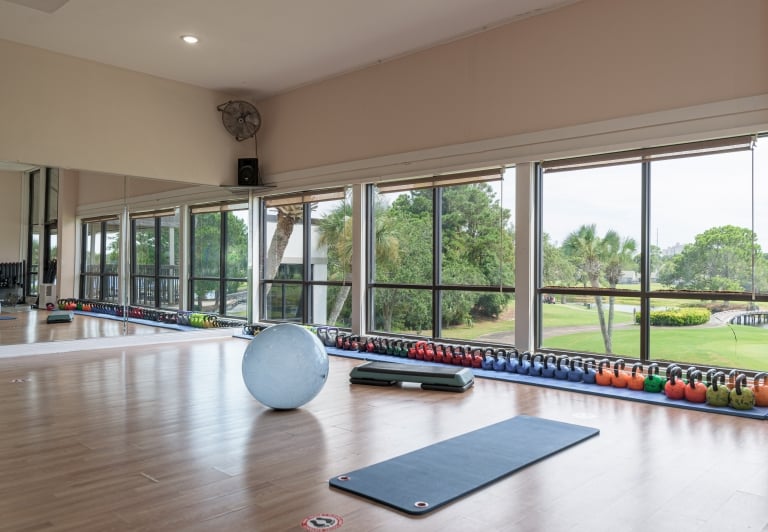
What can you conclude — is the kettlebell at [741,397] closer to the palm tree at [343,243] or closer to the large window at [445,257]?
the large window at [445,257]

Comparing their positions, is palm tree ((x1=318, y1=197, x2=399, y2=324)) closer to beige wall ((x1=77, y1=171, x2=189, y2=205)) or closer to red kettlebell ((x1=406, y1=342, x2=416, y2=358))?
red kettlebell ((x1=406, y1=342, x2=416, y2=358))

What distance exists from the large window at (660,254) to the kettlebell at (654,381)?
0.31 metres

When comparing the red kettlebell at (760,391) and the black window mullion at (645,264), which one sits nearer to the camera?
the red kettlebell at (760,391)

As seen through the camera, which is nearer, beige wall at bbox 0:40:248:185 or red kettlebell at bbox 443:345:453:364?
red kettlebell at bbox 443:345:453:364

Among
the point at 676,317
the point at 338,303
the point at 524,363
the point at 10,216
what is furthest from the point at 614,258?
the point at 10,216

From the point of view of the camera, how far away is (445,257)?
6762 millimetres

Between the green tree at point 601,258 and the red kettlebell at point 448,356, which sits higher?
the green tree at point 601,258

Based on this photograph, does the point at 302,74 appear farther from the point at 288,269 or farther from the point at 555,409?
the point at 555,409

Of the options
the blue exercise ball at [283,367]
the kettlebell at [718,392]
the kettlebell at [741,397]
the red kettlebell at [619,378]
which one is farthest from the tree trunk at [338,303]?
the kettlebell at [741,397]

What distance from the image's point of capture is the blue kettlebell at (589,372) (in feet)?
17.2

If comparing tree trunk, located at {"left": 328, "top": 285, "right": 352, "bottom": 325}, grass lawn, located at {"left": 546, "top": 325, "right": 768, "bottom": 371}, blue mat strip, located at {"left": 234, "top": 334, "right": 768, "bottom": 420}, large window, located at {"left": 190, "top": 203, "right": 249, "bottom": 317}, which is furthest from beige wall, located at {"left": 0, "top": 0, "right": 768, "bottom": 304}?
blue mat strip, located at {"left": 234, "top": 334, "right": 768, "bottom": 420}

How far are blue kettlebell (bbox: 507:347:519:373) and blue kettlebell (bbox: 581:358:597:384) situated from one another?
642mm

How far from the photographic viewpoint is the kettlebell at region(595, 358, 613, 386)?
510 cm

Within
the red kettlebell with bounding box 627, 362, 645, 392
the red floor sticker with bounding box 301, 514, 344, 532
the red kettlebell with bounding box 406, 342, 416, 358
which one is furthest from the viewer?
the red kettlebell with bounding box 406, 342, 416, 358
